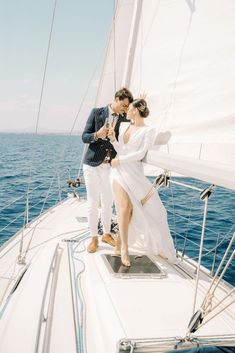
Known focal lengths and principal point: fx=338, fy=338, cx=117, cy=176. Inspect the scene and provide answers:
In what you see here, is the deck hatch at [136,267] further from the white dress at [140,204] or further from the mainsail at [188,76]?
the mainsail at [188,76]

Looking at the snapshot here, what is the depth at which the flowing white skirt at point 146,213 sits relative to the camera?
3.21 metres

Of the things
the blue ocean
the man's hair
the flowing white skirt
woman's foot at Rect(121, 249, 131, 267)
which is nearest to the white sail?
the man's hair

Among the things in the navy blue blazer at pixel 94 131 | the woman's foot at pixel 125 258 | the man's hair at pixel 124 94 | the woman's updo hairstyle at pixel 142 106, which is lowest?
the woman's foot at pixel 125 258

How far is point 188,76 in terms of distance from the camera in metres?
2.65

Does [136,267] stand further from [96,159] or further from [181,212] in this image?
[181,212]

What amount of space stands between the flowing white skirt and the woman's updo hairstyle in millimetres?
481

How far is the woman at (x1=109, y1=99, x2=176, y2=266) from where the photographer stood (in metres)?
3.10

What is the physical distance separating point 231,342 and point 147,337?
0.48 m

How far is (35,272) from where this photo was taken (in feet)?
8.96

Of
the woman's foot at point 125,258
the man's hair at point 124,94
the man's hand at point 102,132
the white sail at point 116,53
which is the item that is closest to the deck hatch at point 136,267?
the woman's foot at point 125,258

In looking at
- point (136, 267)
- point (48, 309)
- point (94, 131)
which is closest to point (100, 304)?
point (48, 309)

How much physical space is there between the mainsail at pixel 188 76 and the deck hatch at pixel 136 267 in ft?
3.20

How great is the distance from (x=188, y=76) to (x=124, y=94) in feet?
2.63

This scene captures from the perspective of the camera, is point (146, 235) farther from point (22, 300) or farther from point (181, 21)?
point (181, 21)
